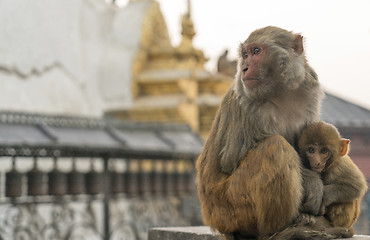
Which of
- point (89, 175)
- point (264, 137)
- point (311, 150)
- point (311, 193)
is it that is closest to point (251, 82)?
point (264, 137)

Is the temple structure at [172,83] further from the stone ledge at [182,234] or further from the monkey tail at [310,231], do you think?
the monkey tail at [310,231]

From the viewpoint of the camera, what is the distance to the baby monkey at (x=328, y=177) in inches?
84.3

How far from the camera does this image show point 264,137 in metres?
2.13

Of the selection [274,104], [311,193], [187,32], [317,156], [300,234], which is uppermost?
[187,32]

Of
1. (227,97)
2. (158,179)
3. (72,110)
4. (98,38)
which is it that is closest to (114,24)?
(98,38)

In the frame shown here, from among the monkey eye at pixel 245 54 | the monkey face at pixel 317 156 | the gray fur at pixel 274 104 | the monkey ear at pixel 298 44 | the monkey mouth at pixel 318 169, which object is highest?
the monkey ear at pixel 298 44

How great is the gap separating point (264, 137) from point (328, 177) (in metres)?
0.29

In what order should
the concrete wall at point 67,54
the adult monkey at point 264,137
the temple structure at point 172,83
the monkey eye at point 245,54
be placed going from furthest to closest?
the temple structure at point 172,83
the concrete wall at point 67,54
the monkey eye at point 245,54
the adult monkey at point 264,137

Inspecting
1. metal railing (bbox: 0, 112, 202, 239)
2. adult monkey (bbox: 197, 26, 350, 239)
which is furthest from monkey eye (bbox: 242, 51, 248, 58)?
metal railing (bbox: 0, 112, 202, 239)

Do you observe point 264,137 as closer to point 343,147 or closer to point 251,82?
point 251,82

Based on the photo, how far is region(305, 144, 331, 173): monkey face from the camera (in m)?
2.14

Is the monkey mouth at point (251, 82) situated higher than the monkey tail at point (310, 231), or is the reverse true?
the monkey mouth at point (251, 82)

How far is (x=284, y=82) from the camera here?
7.00 ft

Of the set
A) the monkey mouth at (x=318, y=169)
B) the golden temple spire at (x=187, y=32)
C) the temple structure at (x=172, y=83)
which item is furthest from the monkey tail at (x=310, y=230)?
the golden temple spire at (x=187, y=32)
